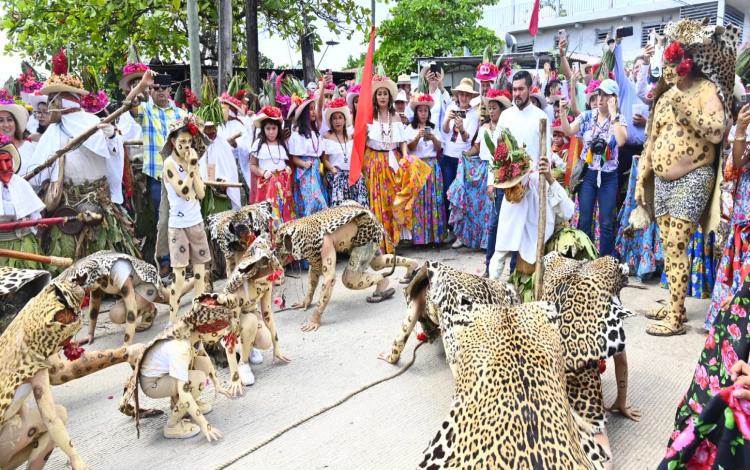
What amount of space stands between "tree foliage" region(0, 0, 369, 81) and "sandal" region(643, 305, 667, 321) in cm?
972

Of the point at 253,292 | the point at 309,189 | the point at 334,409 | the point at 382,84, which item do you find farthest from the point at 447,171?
the point at 334,409

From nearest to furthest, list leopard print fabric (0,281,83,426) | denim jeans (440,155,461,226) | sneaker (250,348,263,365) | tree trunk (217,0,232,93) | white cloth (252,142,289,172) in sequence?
1. leopard print fabric (0,281,83,426)
2. sneaker (250,348,263,365)
3. white cloth (252,142,289,172)
4. denim jeans (440,155,461,226)
5. tree trunk (217,0,232,93)

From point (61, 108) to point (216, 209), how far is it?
1.82 meters

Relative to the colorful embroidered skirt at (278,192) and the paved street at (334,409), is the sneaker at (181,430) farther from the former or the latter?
the colorful embroidered skirt at (278,192)

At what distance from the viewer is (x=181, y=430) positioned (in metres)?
3.34


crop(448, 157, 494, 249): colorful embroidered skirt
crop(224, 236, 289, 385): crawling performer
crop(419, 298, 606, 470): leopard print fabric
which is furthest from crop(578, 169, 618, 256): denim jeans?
crop(419, 298, 606, 470): leopard print fabric

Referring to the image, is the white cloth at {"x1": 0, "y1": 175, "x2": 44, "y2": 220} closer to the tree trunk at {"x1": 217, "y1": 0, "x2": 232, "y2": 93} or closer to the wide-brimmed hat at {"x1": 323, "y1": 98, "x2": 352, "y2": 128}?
the wide-brimmed hat at {"x1": 323, "y1": 98, "x2": 352, "y2": 128}

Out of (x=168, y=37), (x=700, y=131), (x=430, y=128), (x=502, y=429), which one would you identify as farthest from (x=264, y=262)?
(x=168, y=37)

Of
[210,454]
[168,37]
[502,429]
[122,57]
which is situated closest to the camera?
[502,429]

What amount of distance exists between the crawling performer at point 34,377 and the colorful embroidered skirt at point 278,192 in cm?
351

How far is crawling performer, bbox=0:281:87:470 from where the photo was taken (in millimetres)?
2598

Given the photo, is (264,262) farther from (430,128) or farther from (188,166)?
(430,128)

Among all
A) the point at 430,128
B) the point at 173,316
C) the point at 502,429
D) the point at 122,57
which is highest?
the point at 122,57

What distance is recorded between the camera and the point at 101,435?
134 inches
